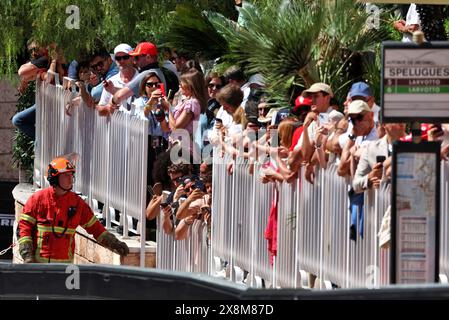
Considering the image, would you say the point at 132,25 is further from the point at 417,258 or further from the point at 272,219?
the point at 417,258

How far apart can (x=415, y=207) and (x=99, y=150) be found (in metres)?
9.30

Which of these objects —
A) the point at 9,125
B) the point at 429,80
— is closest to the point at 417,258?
the point at 429,80

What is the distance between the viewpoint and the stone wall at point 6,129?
30.4 meters

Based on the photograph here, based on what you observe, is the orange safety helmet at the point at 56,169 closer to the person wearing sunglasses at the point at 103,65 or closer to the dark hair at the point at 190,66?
the dark hair at the point at 190,66

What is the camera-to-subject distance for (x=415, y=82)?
10.4m

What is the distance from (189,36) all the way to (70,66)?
365 cm

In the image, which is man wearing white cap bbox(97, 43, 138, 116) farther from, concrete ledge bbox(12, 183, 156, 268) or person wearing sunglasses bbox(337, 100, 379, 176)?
person wearing sunglasses bbox(337, 100, 379, 176)

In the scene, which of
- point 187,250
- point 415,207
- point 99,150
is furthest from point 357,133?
point 99,150

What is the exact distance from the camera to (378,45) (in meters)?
15.2

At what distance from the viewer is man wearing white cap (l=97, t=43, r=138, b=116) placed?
723 inches

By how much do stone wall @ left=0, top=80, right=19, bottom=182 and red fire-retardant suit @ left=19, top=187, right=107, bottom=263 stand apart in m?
14.0

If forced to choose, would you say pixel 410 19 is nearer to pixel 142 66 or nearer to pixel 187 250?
pixel 187 250

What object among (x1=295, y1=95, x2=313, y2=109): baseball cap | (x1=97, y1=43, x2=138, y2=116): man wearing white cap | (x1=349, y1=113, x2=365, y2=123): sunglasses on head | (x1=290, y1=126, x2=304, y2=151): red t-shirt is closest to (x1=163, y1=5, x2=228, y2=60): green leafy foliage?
(x1=97, y1=43, x2=138, y2=116): man wearing white cap

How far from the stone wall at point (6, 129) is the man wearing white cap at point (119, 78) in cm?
1163
